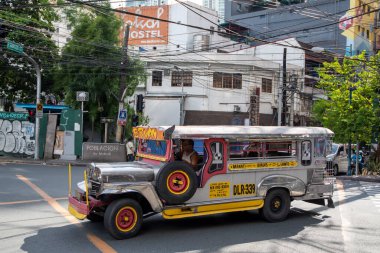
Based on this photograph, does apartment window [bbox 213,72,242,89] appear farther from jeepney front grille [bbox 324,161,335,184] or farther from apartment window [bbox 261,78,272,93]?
jeepney front grille [bbox 324,161,335,184]

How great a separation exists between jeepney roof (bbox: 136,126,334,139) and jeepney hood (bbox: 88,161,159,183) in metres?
0.86

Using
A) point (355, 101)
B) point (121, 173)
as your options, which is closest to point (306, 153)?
A: point (121, 173)

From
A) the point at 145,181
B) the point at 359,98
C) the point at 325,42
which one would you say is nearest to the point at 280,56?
the point at 325,42

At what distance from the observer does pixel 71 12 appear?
1075 inches

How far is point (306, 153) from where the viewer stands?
986 cm

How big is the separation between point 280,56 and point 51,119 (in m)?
26.2

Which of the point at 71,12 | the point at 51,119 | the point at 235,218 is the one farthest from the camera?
the point at 71,12

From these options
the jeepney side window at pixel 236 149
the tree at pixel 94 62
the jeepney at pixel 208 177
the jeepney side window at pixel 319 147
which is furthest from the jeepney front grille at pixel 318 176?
the tree at pixel 94 62

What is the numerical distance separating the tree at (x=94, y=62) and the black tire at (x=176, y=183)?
18110 mm

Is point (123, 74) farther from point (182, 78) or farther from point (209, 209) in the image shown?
point (209, 209)

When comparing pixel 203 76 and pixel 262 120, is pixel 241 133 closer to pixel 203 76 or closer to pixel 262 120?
pixel 203 76

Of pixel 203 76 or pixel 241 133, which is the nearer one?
pixel 241 133

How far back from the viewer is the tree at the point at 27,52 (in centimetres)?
2785

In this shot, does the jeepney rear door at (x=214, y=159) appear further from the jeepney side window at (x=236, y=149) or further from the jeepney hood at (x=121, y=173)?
the jeepney hood at (x=121, y=173)
